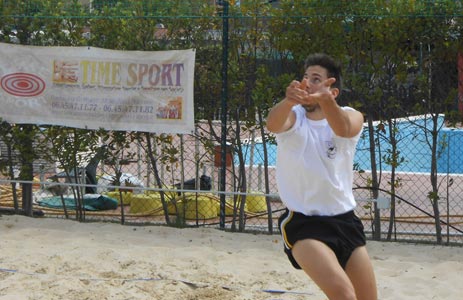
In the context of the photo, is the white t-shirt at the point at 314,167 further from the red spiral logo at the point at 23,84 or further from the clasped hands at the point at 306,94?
the red spiral logo at the point at 23,84

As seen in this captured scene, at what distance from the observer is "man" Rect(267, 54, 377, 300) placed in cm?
Answer: 366

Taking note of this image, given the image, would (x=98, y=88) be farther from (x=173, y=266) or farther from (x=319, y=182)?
(x=319, y=182)

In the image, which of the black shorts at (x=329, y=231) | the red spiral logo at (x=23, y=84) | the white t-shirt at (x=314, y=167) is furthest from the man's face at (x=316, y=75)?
the red spiral logo at (x=23, y=84)

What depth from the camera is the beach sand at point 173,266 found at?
18.2 feet

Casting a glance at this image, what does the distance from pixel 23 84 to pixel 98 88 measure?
84cm

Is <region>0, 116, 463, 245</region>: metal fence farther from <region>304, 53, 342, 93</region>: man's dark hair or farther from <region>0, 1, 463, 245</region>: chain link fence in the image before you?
<region>304, 53, 342, 93</region>: man's dark hair

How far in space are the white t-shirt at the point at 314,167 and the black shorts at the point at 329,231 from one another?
0.04m

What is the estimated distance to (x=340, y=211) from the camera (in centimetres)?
376

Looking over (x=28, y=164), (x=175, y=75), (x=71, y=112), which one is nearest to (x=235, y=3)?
(x=175, y=75)

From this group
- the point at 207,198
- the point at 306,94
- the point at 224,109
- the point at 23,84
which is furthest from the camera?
the point at 207,198

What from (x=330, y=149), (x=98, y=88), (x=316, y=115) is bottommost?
(x=330, y=149)

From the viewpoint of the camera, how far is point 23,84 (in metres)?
7.99

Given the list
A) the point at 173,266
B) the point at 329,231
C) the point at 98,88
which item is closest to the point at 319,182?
the point at 329,231

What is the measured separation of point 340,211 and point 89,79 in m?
4.64
